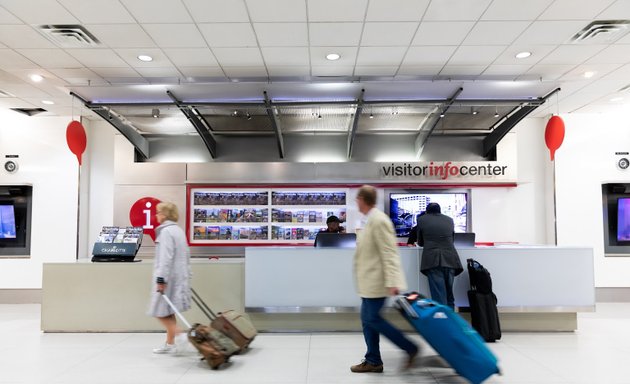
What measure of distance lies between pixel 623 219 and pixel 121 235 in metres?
8.63

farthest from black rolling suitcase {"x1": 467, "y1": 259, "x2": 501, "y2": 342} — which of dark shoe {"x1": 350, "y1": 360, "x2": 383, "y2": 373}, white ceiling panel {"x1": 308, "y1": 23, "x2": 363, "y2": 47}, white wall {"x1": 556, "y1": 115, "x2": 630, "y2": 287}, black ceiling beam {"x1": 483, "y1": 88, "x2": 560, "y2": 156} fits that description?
white wall {"x1": 556, "y1": 115, "x2": 630, "y2": 287}

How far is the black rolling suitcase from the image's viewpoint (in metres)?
4.95

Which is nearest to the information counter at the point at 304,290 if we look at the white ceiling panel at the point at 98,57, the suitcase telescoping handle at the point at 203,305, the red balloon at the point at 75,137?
the suitcase telescoping handle at the point at 203,305

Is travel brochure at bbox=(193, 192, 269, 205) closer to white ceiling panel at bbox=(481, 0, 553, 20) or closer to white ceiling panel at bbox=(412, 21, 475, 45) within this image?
white ceiling panel at bbox=(412, 21, 475, 45)

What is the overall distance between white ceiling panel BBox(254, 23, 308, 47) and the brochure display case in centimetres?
343

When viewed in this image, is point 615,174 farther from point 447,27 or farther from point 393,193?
point 447,27

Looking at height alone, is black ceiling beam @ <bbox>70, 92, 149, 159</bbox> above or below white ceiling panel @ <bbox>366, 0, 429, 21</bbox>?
below

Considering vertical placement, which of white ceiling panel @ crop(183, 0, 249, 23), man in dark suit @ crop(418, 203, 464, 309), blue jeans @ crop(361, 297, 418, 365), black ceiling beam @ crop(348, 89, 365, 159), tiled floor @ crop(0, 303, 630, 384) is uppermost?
white ceiling panel @ crop(183, 0, 249, 23)

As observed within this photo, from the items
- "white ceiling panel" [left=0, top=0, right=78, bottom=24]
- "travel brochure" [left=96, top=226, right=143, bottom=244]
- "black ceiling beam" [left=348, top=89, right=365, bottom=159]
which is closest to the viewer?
"white ceiling panel" [left=0, top=0, right=78, bottom=24]

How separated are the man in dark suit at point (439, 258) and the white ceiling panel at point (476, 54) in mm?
2025

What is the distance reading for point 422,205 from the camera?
8047mm

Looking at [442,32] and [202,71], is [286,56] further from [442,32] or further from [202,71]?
[442,32]

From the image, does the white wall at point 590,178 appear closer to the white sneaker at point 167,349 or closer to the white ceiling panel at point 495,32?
the white ceiling panel at point 495,32

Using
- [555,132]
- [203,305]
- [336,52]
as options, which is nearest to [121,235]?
[203,305]
